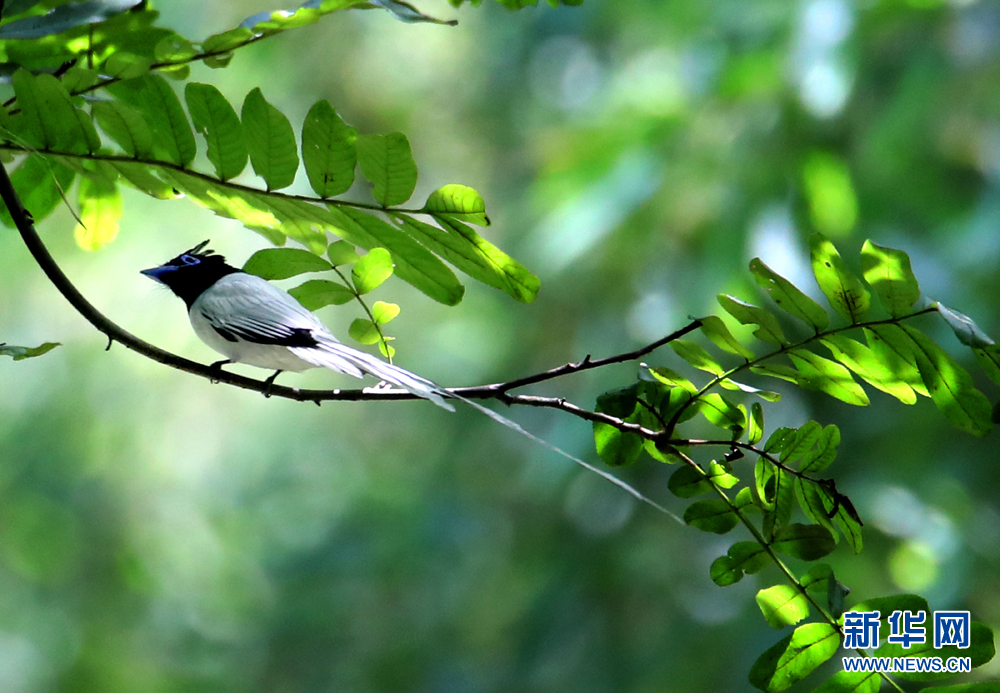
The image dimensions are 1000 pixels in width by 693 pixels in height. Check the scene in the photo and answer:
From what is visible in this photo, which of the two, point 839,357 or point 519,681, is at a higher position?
point 519,681

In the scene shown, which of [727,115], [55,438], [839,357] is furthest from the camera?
[55,438]

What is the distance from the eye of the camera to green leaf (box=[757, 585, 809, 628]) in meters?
0.59

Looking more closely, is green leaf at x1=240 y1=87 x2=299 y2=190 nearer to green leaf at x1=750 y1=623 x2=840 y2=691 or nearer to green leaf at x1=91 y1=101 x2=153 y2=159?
green leaf at x1=91 y1=101 x2=153 y2=159

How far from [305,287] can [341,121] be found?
154mm

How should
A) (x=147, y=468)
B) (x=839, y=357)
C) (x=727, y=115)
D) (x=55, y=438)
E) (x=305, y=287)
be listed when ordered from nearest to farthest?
(x=839, y=357)
(x=305, y=287)
(x=727, y=115)
(x=55, y=438)
(x=147, y=468)

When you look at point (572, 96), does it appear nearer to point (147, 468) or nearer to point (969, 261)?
point (969, 261)

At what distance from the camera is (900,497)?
7.01 ft

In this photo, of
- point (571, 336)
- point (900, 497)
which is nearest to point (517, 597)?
Answer: point (571, 336)

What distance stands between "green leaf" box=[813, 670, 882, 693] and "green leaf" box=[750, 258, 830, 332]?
238mm

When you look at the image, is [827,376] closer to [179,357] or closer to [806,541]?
[806,541]

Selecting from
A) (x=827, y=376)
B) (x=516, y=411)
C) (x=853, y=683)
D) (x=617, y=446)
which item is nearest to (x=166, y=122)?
(x=617, y=446)

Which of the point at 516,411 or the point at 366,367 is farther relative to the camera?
the point at 516,411

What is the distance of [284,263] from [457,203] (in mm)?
154

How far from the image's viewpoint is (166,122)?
602 mm
